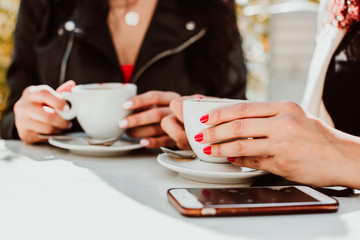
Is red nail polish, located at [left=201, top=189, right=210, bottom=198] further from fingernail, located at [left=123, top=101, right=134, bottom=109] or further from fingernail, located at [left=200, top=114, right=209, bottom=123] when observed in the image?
fingernail, located at [left=123, top=101, right=134, bottom=109]

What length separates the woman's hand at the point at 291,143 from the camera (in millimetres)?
717

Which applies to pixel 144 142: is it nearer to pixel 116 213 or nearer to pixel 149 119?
pixel 149 119

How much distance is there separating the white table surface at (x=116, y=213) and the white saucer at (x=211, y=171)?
22mm

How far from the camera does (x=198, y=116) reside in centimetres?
82

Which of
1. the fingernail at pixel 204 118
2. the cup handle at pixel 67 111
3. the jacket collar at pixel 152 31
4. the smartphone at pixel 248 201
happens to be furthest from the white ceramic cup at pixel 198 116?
the jacket collar at pixel 152 31

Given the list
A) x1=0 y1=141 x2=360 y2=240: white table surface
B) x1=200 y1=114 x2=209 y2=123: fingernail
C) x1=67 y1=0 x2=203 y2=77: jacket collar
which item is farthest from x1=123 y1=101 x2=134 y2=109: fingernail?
x1=67 y1=0 x2=203 y2=77: jacket collar

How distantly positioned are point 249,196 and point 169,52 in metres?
1.36

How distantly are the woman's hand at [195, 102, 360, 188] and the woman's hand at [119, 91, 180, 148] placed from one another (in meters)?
0.36

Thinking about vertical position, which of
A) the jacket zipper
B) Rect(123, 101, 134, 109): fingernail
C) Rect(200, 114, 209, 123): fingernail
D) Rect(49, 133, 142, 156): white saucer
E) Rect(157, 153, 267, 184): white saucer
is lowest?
Rect(49, 133, 142, 156): white saucer

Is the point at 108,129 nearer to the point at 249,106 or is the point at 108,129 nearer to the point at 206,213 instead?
the point at 249,106

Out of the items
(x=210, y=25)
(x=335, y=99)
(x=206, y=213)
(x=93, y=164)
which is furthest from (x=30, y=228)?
(x=210, y=25)

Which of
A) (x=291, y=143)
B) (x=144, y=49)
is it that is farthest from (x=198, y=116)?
(x=144, y=49)

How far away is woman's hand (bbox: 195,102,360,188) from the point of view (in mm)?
717

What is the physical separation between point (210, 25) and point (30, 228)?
1.59 meters
